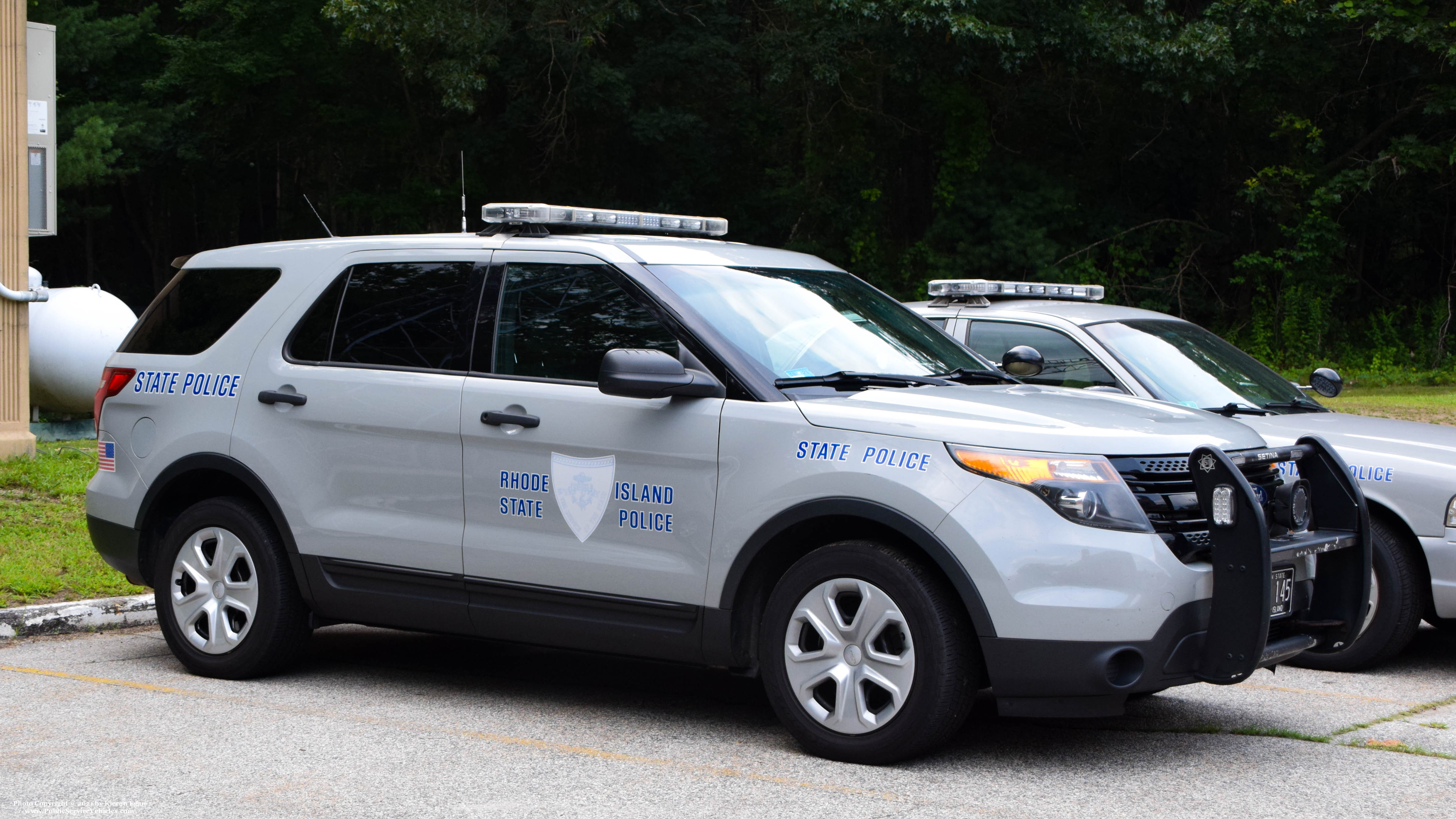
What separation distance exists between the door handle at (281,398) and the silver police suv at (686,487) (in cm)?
1

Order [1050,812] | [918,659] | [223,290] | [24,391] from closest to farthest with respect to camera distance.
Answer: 1. [1050,812]
2. [918,659]
3. [223,290]
4. [24,391]

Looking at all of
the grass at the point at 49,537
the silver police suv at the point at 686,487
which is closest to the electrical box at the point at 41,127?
the grass at the point at 49,537

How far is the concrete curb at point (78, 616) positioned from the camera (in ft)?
24.0

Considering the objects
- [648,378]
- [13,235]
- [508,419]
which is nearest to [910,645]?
[648,378]

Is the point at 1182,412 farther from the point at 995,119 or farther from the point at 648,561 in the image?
the point at 995,119

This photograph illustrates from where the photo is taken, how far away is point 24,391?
12.0 meters

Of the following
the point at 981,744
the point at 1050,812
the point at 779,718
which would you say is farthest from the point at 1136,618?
the point at 779,718

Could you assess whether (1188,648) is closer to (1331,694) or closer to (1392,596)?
(1331,694)

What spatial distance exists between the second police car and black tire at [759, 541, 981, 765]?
162 cm

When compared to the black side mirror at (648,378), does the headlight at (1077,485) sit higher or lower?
lower

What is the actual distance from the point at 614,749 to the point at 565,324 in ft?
5.35

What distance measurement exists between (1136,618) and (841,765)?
3.65ft

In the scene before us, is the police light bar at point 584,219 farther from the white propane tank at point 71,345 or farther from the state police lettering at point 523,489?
the white propane tank at point 71,345

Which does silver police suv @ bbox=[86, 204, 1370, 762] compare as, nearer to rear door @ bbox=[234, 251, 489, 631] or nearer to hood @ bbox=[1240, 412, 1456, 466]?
rear door @ bbox=[234, 251, 489, 631]
